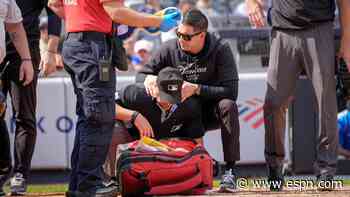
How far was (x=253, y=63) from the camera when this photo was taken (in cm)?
1083

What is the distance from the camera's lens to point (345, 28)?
277 inches

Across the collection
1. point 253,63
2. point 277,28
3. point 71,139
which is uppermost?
point 277,28

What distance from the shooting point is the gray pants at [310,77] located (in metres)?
6.98

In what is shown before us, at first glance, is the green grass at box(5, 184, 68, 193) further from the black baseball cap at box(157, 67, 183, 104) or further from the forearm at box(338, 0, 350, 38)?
the forearm at box(338, 0, 350, 38)

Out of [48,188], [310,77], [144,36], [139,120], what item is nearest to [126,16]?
[139,120]

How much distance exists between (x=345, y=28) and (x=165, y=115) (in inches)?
61.5

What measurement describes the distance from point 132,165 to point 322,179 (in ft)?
4.62

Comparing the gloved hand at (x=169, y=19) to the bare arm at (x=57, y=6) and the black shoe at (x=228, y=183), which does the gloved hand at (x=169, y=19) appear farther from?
the black shoe at (x=228, y=183)

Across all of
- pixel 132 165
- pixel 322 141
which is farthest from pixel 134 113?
pixel 322 141

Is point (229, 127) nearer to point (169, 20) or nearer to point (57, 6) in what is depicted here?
point (169, 20)

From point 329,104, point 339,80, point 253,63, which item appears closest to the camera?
point 329,104

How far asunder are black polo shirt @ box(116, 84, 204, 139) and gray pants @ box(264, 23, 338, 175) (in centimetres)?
61

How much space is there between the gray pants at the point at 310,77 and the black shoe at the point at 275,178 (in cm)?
4

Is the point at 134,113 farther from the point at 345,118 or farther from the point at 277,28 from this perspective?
the point at 345,118
